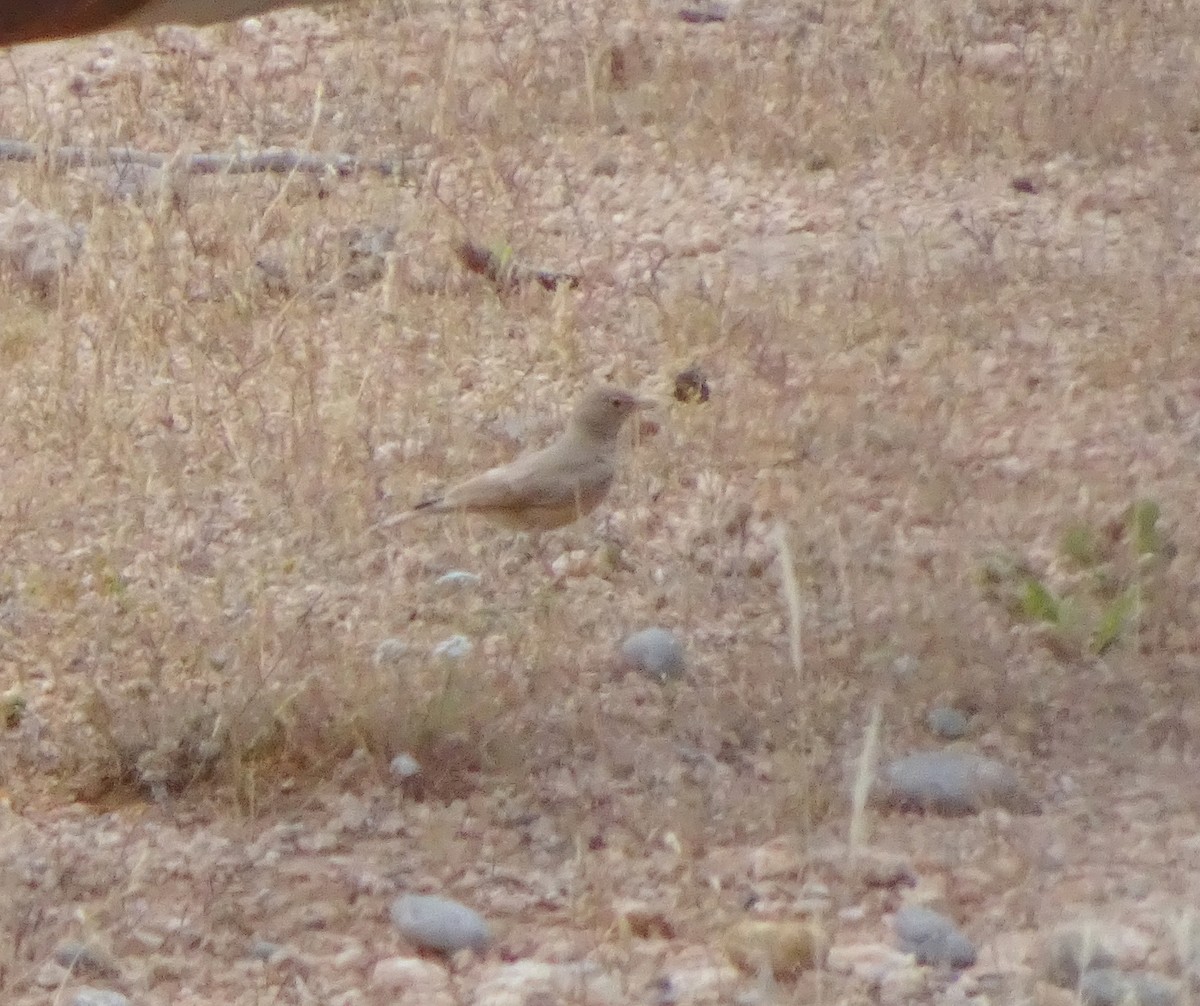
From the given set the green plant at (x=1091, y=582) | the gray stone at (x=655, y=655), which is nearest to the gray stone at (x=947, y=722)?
the green plant at (x=1091, y=582)

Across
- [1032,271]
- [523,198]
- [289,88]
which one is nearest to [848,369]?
[1032,271]

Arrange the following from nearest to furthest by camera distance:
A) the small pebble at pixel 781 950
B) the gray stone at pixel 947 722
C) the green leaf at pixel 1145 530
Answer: the small pebble at pixel 781 950 → the gray stone at pixel 947 722 → the green leaf at pixel 1145 530

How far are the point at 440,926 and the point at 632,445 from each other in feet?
6.42

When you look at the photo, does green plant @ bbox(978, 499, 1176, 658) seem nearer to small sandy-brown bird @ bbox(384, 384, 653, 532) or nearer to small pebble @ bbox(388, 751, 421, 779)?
small sandy-brown bird @ bbox(384, 384, 653, 532)

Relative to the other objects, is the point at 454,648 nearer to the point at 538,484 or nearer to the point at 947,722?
the point at 538,484

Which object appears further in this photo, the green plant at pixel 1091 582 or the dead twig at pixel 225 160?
the dead twig at pixel 225 160

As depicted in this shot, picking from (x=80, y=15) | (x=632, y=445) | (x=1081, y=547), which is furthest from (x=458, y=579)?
(x=80, y=15)

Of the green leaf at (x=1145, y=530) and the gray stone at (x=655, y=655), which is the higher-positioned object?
the green leaf at (x=1145, y=530)

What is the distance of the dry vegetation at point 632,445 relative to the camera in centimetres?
346

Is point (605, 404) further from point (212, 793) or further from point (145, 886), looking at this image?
point (145, 886)

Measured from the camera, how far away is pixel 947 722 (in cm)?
366

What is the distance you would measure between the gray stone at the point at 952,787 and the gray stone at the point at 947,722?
178 mm

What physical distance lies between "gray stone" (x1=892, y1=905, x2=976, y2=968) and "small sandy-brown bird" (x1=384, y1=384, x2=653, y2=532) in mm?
1462

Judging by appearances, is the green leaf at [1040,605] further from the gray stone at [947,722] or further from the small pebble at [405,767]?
the small pebble at [405,767]
